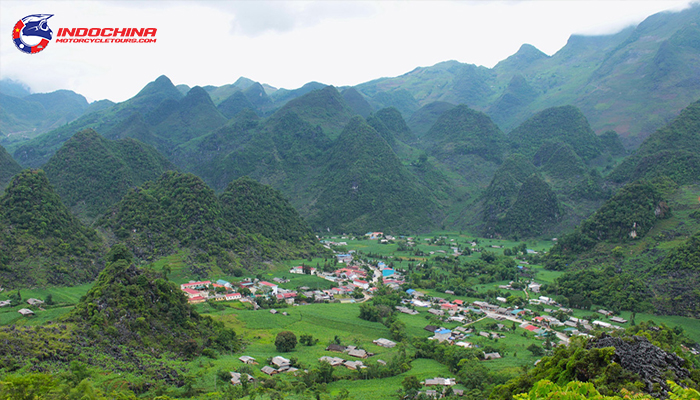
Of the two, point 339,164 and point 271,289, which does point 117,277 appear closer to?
point 271,289

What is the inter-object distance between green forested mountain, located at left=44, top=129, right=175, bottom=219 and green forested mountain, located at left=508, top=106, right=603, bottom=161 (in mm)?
110092

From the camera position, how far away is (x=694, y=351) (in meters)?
42.1

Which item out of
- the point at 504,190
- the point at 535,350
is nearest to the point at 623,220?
the point at 535,350

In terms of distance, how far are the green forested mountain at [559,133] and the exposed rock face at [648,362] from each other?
117 meters

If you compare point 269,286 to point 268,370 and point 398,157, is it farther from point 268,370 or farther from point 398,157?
point 398,157

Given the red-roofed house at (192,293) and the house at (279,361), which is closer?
the house at (279,361)

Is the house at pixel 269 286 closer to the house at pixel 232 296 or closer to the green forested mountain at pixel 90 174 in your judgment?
the house at pixel 232 296

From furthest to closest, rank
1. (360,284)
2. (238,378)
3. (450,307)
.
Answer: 1. (360,284)
2. (450,307)
3. (238,378)

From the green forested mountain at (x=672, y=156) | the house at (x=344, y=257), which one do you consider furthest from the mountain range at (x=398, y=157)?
the house at (x=344, y=257)

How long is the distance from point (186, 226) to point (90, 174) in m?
40.0

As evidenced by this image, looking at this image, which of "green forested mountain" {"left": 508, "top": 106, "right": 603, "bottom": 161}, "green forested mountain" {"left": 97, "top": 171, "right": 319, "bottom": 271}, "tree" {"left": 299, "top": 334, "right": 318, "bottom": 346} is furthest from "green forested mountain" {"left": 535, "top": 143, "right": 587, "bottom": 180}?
"tree" {"left": 299, "top": 334, "right": 318, "bottom": 346}

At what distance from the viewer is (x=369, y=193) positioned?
389 ft

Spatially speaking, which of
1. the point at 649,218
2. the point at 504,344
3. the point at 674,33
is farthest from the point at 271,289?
the point at 674,33

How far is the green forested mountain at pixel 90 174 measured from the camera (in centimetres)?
9069
